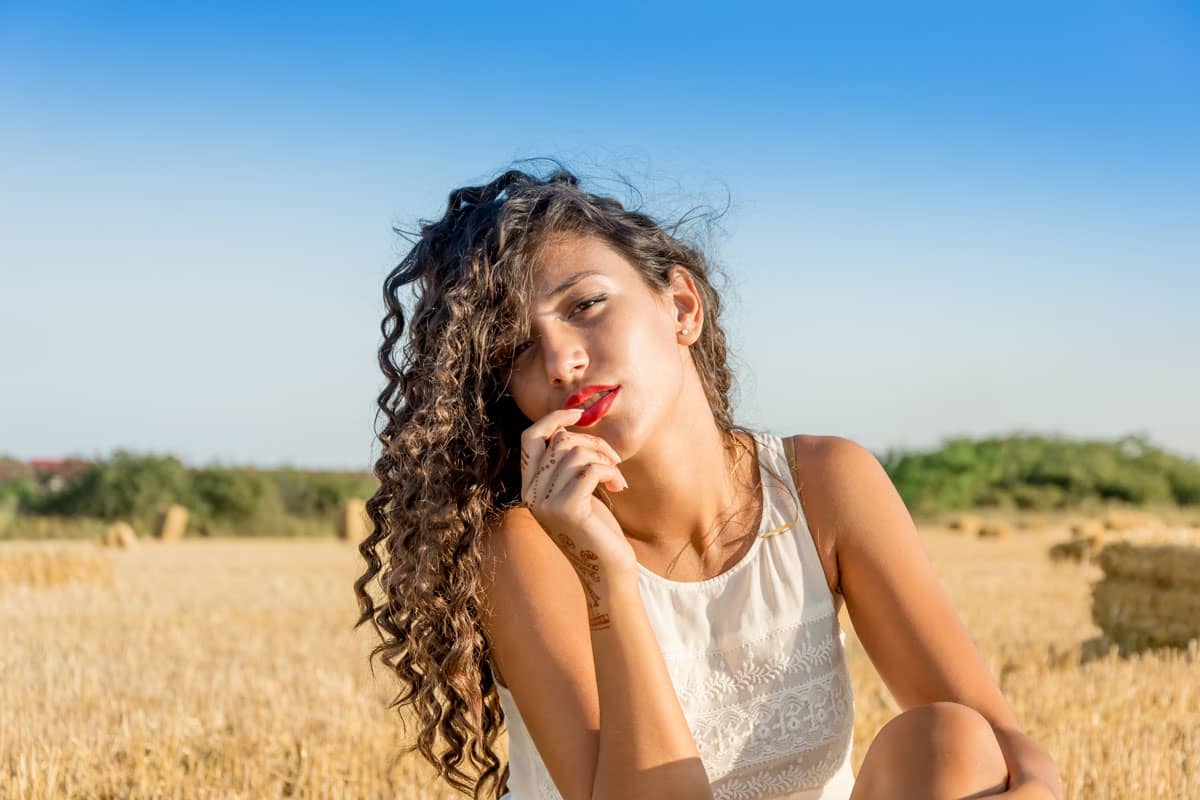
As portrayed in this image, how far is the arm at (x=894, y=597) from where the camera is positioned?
7.66 feet

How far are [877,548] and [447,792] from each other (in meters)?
1.79

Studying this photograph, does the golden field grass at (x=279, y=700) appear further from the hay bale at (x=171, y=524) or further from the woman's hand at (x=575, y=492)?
the hay bale at (x=171, y=524)

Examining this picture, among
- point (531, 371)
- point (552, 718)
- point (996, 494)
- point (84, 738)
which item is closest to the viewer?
point (552, 718)

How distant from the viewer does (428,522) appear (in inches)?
96.0

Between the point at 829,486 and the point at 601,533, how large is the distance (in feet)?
2.06

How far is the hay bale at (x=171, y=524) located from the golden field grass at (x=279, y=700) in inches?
526

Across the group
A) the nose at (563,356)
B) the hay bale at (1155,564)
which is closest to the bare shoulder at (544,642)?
the nose at (563,356)

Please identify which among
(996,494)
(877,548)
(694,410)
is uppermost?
(694,410)

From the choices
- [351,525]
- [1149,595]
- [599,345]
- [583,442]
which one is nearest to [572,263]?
[599,345]

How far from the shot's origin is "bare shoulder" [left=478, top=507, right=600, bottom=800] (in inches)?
85.7

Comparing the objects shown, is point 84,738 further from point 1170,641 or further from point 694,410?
point 1170,641

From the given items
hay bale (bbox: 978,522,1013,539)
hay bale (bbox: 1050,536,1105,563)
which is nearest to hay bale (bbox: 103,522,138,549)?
hay bale (bbox: 1050,536,1105,563)

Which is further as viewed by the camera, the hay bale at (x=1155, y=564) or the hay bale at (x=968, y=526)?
the hay bale at (x=968, y=526)

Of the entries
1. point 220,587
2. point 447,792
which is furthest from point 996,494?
point 447,792
